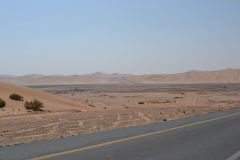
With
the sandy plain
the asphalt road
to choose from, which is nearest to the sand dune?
the sandy plain

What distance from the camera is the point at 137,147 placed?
8914 mm

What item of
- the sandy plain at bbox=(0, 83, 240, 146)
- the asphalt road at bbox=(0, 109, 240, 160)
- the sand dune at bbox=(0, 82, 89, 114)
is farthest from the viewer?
→ the sand dune at bbox=(0, 82, 89, 114)

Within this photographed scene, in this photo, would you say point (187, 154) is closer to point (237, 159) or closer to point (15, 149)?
point (237, 159)

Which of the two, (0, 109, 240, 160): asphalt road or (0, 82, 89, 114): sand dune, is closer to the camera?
(0, 109, 240, 160): asphalt road

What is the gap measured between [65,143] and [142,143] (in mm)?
2409

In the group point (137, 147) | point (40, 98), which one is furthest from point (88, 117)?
point (40, 98)

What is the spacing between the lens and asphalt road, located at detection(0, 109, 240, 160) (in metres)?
7.72

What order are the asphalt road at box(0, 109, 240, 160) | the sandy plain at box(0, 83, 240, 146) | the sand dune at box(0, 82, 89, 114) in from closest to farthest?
1. the asphalt road at box(0, 109, 240, 160)
2. the sandy plain at box(0, 83, 240, 146)
3. the sand dune at box(0, 82, 89, 114)

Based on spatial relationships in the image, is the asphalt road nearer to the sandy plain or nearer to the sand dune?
the sandy plain

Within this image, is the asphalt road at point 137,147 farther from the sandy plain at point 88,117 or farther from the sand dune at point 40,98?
the sand dune at point 40,98

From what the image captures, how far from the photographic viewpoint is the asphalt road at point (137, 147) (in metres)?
7.72

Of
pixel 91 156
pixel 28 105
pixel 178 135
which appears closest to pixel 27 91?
pixel 28 105

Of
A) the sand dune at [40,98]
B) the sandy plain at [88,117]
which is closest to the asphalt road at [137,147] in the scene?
the sandy plain at [88,117]

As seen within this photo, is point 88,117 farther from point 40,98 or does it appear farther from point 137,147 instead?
point 40,98
